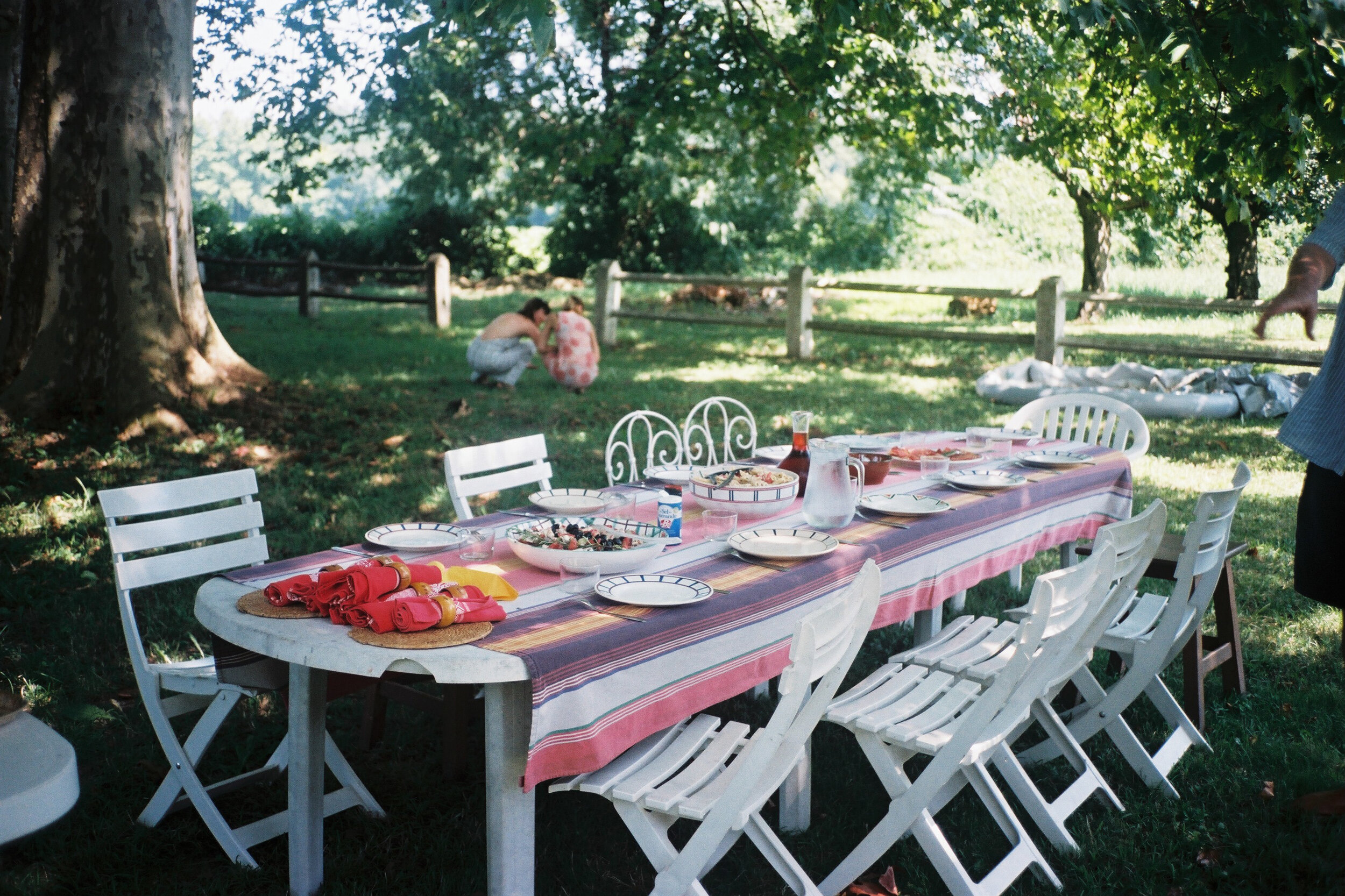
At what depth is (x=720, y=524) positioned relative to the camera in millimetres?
3125

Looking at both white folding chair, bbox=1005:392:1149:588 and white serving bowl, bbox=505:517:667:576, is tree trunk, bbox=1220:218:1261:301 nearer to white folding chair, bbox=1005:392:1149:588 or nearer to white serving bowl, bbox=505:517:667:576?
white folding chair, bbox=1005:392:1149:588

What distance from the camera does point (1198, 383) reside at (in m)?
10.1

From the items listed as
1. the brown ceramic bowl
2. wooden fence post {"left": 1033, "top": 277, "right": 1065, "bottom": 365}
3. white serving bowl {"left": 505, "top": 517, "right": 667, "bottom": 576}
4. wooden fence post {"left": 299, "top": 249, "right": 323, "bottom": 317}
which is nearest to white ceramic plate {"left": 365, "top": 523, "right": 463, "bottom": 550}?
white serving bowl {"left": 505, "top": 517, "right": 667, "bottom": 576}

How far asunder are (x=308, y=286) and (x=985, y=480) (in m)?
14.5

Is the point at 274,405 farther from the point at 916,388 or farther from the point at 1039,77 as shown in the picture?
the point at 1039,77

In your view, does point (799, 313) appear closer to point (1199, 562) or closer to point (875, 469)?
point (875, 469)

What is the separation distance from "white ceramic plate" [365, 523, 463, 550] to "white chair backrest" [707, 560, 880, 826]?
1053 millimetres

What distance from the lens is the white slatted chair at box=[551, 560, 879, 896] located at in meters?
2.09

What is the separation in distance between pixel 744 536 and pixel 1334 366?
1.69 m

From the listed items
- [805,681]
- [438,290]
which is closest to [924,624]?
[805,681]

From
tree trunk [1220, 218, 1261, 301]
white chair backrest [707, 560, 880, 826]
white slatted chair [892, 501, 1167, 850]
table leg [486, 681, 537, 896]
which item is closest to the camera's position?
white chair backrest [707, 560, 880, 826]

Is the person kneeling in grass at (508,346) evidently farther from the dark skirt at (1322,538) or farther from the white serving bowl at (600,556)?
the dark skirt at (1322,538)

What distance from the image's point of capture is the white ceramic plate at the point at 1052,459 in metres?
4.19

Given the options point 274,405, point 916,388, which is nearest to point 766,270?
point 916,388
